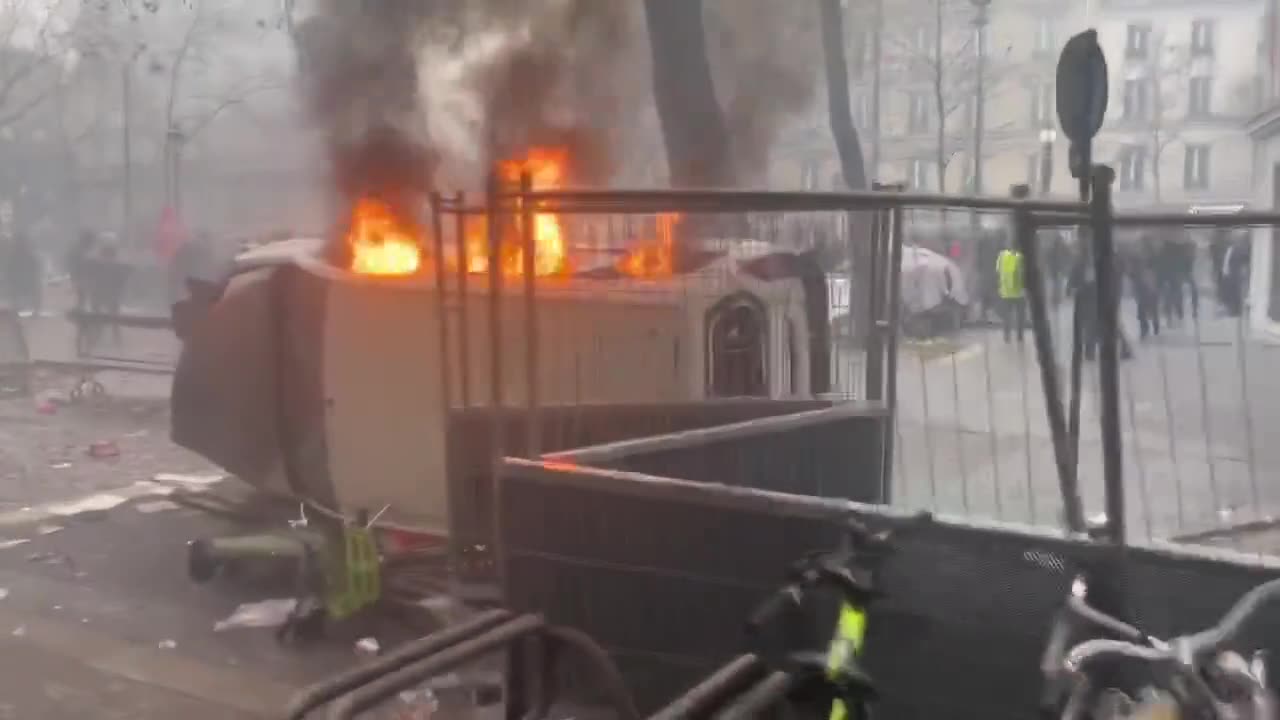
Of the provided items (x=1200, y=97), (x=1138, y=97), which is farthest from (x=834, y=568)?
(x=1200, y=97)

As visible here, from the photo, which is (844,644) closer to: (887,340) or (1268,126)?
(887,340)

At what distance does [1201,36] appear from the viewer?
1033 cm

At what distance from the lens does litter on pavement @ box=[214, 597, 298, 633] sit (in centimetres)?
458

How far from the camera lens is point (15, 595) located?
5.03 m

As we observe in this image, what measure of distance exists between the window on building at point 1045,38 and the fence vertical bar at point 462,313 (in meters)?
7.89

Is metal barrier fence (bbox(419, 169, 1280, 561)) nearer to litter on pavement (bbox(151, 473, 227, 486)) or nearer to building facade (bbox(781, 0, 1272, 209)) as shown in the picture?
litter on pavement (bbox(151, 473, 227, 486))

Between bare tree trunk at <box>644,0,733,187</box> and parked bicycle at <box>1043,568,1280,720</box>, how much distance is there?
22.4 feet

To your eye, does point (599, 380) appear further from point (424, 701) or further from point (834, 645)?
point (834, 645)

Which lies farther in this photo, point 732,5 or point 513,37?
point 732,5

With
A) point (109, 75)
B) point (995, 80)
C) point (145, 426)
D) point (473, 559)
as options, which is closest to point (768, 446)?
point (473, 559)

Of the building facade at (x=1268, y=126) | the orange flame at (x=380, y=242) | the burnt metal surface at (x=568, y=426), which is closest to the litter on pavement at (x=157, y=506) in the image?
the orange flame at (x=380, y=242)

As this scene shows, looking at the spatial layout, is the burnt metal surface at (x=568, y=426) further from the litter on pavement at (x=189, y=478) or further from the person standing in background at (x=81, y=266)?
the person standing in background at (x=81, y=266)

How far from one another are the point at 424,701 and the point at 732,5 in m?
6.95

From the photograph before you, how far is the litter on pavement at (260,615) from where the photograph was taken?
4.58 metres
